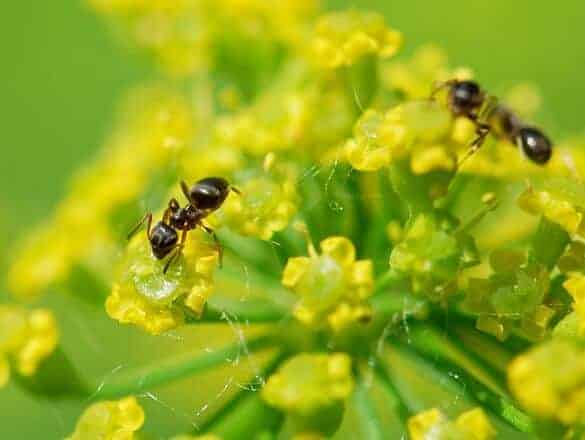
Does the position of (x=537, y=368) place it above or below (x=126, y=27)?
above

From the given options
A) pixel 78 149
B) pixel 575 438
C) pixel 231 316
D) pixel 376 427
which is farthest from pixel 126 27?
pixel 575 438

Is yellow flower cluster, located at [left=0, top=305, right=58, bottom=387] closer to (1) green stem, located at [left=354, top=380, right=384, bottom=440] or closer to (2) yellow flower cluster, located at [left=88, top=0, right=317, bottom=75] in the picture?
(1) green stem, located at [left=354, top=380, right=384, bottom=440]

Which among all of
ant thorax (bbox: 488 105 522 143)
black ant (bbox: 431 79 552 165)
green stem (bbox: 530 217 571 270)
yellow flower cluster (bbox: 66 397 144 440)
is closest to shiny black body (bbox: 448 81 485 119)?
black ant (bbox: 431 79 552 165)

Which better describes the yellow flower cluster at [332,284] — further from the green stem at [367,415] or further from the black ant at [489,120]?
the black ant at [489,120]

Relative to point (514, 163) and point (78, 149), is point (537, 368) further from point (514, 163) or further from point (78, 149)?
point (78, 149)

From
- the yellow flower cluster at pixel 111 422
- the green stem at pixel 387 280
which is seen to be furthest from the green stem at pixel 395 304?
the yellow flower cluster at pixel 111 422
